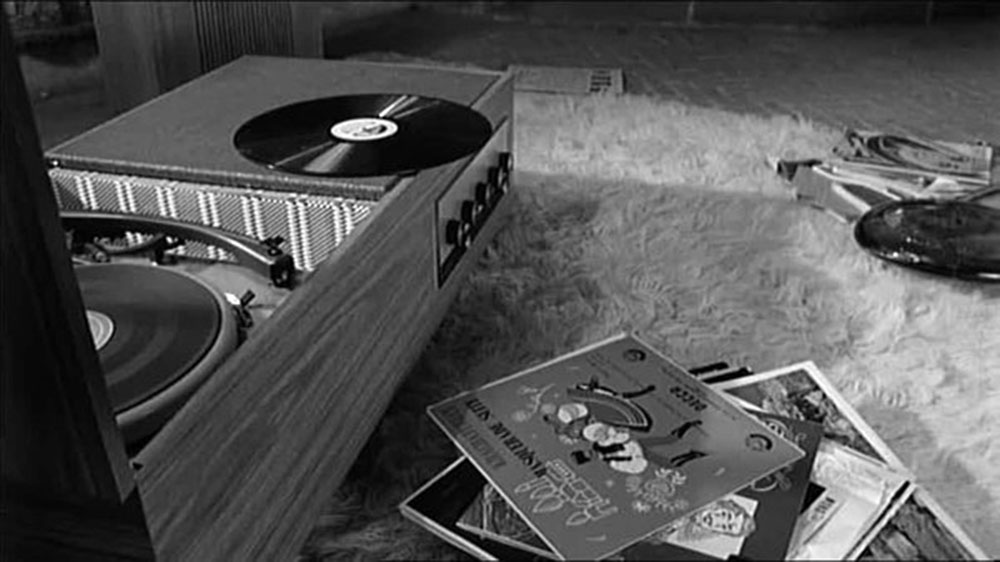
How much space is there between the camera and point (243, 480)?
665 mm

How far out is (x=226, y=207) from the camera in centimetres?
97

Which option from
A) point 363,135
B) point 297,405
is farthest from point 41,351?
point 363,135

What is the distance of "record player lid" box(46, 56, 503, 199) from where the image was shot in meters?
0.99

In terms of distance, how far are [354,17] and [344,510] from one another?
2.46m

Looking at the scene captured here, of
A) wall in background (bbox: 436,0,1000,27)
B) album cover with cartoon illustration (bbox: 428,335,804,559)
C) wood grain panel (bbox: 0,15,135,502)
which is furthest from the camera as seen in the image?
wall in background (bbox: 436,0,1000,27)

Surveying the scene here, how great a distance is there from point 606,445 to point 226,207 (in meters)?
0.52

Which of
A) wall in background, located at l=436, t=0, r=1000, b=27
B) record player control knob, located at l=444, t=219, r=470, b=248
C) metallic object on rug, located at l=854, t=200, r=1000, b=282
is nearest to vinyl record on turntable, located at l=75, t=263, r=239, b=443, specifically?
record player control knob, located at l=444, t=219, r=470, b=248

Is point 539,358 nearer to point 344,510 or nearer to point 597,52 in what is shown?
point 344,510

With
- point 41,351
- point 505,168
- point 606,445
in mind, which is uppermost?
point 41,351

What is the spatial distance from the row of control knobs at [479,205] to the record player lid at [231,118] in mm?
115

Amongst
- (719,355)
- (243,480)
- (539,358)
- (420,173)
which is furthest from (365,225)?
(719,355)

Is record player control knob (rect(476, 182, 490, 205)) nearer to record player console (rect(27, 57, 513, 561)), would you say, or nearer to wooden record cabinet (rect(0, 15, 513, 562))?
record player console (rect(27, 57, 513, 561))

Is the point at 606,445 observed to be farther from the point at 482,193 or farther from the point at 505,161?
the point at 505,161

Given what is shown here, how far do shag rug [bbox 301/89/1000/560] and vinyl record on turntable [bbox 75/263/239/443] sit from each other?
0.78 ft
